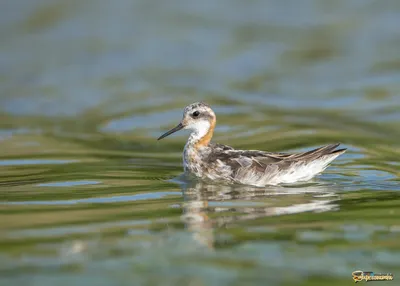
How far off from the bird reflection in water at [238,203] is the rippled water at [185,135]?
0.13 feet

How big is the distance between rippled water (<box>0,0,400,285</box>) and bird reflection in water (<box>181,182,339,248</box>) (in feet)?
0.13

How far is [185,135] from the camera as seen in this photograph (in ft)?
63.6

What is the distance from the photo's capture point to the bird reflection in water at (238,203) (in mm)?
10812

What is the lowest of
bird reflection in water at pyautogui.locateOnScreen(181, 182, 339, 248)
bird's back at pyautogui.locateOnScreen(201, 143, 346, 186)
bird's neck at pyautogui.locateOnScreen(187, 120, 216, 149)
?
bird reflection in water at pyautogui.locateOnScreen(181, 182, 339, 248)

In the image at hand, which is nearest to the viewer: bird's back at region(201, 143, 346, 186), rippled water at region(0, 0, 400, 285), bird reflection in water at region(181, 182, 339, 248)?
rippled water at region(0, 0, 400, 285)

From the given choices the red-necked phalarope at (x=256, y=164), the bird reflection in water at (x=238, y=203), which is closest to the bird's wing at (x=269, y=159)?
the red-necked phalarope at (x=256, y=164)

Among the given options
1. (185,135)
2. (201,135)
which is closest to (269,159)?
(201,135)

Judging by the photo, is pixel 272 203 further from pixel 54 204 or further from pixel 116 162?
pixel 116 162

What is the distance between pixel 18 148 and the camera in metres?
17.6

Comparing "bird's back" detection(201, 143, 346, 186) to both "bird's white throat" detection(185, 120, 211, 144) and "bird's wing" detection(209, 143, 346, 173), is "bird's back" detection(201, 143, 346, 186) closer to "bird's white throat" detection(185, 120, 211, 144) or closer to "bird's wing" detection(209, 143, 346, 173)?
"bird's wing" detection(209, 143, 346, 173)

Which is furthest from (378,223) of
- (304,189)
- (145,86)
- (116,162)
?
(145,86)

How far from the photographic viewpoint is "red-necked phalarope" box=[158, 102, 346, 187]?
13578mm

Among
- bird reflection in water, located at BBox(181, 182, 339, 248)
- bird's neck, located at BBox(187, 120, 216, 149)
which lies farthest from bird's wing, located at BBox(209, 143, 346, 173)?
bird's neck, located at BBox(187, 120, 216, 149)

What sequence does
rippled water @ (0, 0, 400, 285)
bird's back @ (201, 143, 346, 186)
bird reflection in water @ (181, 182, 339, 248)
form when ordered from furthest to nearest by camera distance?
bird's back @ (201, 143, 346, 186)
bird reflection in water @ (181, 182, 339, 248)
rippled water @ (0, 0, 400, 285)
